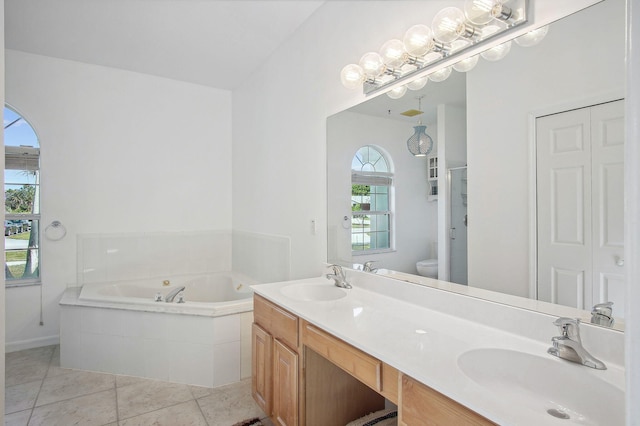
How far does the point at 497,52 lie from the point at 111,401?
3.05 meters

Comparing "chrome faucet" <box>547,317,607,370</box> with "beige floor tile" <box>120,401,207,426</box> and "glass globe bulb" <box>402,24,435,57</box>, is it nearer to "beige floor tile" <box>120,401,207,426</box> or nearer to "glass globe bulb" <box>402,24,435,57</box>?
"glass globe bulb" <box>402,24,435,57</box>

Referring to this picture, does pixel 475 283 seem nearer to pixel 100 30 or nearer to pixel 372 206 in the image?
pixel 372 206

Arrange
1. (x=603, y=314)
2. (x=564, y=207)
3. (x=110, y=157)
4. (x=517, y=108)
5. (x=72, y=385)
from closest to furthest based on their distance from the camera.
→ 1. (x=603, y=314)
2. (x=564, y=207)
3. (x=517, y=108)
4. (x=72, y=385)
5. (x=110, y=157)

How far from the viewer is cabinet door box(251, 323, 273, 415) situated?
1.96 m

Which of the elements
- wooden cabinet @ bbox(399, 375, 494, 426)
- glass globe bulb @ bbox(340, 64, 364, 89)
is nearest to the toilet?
wooden cabinet @ bbox(399, 375, 494, 426)

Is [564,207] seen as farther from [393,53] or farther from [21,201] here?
[21,201]

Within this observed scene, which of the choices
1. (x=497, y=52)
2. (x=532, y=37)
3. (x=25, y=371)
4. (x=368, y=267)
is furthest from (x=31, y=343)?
(x=532, y=37)

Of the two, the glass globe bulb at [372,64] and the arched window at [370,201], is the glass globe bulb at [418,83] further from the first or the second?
the arched window at [370,201]

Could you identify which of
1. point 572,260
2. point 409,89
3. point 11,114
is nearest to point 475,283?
point 572,260

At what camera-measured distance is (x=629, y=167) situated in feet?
1.62

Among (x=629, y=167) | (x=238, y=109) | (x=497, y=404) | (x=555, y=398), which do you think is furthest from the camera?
(x=238, y=109)

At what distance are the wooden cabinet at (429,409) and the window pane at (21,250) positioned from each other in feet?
12.3

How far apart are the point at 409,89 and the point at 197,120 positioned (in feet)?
9.65

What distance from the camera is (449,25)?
1.50m
